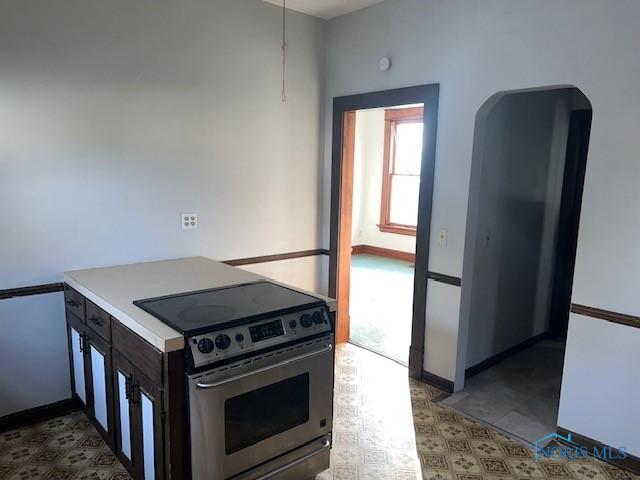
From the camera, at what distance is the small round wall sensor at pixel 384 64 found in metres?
3.26

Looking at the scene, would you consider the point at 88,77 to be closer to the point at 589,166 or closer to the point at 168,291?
the point at 168,291

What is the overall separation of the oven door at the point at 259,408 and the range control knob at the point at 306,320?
94 mm

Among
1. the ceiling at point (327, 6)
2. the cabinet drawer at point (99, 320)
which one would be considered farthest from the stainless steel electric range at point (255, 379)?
the ceiling at point (327, 6)

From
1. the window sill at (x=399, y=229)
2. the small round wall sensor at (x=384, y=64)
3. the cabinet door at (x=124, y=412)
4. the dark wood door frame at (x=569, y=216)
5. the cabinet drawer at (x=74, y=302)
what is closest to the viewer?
the cabinet door at (x=124, y=412)

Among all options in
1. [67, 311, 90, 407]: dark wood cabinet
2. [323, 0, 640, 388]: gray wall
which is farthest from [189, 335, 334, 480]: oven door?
[323, 0, 640, 388]: gray wall

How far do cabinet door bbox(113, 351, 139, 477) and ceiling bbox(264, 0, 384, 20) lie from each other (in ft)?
8.80

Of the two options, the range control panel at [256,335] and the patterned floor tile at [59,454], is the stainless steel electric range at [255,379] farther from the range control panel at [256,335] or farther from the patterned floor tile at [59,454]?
the patterned floor tile at [59,454]

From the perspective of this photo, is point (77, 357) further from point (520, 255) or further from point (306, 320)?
point (520, 255)

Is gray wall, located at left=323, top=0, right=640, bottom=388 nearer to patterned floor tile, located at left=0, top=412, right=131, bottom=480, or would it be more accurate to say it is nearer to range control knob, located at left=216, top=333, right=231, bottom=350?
range control knob, located at left=216, top=333, right=231, bottom=350

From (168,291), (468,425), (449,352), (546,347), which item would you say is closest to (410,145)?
(546,347)

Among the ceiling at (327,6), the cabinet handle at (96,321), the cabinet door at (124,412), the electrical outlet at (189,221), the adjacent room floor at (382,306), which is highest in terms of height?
the ceiling at (327,6)

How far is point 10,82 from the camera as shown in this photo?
2367 millimetres

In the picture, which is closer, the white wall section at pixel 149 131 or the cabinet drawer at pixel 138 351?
the cabinet drawer at pixel 138 351

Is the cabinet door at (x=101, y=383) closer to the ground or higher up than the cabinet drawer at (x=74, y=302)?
closer to the ground
